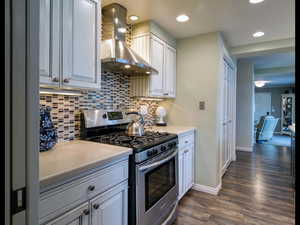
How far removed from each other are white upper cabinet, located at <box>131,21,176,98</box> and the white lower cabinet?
0.76 m

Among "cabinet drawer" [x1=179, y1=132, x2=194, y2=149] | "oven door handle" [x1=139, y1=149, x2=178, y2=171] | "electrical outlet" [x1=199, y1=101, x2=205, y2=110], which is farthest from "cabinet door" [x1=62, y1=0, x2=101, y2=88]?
"electrical outlet" [x1=199, y1=101, x2=205, y2=110]

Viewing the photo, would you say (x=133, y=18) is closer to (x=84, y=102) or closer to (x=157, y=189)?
(x=84, y=102)

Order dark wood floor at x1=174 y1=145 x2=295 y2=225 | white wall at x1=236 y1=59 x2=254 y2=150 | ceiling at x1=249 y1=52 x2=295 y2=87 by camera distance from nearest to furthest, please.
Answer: dark wood floor at x1=174 y1=145 x2=295 y2=225 < ceiling at x1=249 y1=52 x2=295 y2=87 < white wall at x1=236 y1=59 x2=254 y2=150

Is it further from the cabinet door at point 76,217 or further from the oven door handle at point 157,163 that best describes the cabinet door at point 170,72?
the cabinet door at point 76,217

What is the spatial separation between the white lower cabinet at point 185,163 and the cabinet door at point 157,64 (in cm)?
75

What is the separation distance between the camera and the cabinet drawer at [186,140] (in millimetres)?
2309

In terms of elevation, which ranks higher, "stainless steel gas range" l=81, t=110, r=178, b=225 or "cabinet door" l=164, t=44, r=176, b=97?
"cabinet door" l=164, t=44, r=176, b=97

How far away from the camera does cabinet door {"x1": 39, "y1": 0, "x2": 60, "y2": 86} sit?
1157 mm

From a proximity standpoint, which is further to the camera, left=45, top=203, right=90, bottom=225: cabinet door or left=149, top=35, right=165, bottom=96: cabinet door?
left=149, top=35, right=165, bottom=96: cabinet door

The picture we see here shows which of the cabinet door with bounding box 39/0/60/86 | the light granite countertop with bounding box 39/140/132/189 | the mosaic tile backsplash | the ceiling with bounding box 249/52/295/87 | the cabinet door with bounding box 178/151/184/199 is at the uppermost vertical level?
the ceiling with bounding box 249/52/295/87

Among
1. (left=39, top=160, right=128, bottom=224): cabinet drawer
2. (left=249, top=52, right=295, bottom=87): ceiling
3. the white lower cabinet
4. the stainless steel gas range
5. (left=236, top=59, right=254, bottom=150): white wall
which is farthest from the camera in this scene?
(left=236, top=59, right=254, bottom=150): white wall

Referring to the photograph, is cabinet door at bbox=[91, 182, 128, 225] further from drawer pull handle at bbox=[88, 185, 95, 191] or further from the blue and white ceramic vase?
the blue and white ceramic vase
